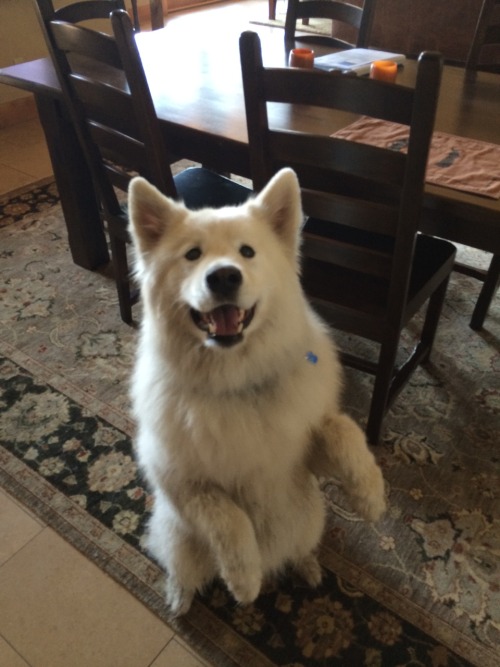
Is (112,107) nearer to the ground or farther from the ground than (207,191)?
farther from the ground

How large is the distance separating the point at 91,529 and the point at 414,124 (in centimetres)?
137

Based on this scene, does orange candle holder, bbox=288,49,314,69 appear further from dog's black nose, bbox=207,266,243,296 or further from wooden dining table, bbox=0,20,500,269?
dog's black nose, bbox=207,266,243,296

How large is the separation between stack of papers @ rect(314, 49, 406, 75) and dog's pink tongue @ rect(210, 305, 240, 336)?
1.24 meters

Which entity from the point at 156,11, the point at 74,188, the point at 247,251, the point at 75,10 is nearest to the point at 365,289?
the point at 247,251

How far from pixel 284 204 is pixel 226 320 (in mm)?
275

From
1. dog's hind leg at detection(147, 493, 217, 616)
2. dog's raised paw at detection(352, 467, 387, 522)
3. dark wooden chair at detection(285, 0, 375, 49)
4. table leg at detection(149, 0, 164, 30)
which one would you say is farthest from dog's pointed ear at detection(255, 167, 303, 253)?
table leg at detection(149, 0, 164, 30)

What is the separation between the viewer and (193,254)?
103 centimetres

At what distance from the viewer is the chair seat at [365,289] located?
1.53 m

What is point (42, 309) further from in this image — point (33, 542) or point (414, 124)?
point (414, 124)

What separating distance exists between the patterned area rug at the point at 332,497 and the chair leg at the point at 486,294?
0.16 feet

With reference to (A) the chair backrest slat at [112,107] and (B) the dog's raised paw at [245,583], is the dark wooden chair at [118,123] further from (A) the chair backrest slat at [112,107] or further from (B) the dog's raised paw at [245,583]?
(B) the dog's raised paw at [245,583]

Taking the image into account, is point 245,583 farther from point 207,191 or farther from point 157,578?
point 207,191

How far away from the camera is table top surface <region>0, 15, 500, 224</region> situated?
5.14ft

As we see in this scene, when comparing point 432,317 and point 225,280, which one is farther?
point 432,317
